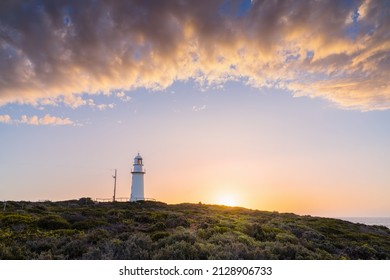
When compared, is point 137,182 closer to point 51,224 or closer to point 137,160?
point 137,160

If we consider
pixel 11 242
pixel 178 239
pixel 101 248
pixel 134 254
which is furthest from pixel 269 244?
pixel 11 242

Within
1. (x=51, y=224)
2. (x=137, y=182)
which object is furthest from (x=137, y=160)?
(x=51, y=224)

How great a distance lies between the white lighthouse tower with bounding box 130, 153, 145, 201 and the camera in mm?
55844

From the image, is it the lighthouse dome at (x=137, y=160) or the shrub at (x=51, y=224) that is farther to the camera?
the lighthouse dome at (x=137, y=160)

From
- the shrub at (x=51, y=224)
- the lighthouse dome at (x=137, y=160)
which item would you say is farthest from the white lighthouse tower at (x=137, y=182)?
the shrub at (x=51, y=224)

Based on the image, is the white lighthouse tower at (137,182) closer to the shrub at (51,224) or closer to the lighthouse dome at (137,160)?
the lighthouse dome at (137,160)

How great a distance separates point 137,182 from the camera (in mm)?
55906

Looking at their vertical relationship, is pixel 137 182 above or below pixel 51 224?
above

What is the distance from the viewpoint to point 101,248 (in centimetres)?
1159

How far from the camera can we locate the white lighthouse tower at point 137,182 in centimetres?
5584
